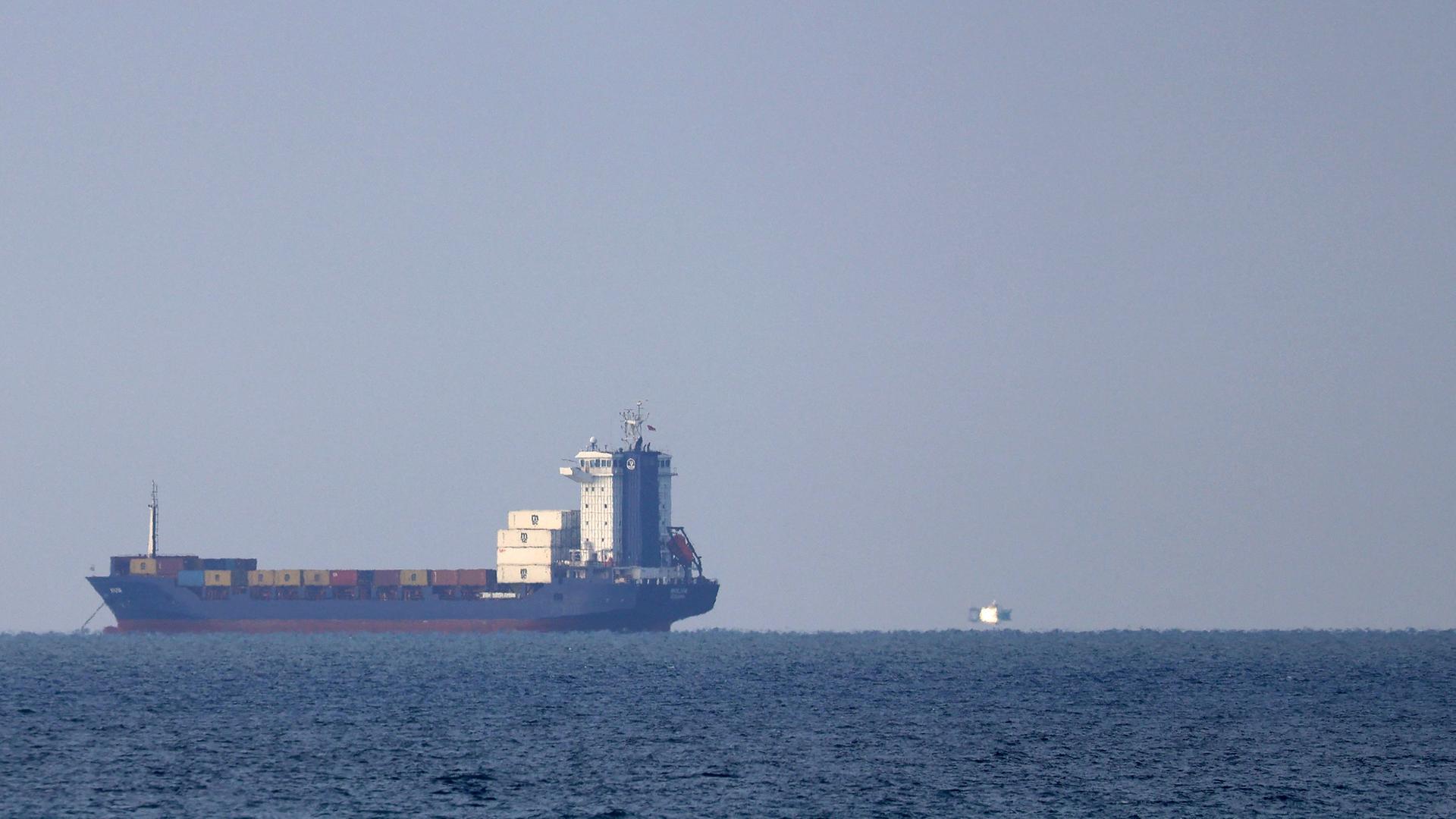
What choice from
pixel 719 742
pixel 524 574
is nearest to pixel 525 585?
pixel 524 574

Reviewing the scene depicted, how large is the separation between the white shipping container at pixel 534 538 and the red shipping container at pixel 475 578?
10.7 ft

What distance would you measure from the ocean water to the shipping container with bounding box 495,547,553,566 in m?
49.1

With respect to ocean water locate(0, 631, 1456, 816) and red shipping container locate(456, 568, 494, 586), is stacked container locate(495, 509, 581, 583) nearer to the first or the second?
red shipping container locate(456, 568, 494, 586)

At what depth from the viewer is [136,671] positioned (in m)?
110

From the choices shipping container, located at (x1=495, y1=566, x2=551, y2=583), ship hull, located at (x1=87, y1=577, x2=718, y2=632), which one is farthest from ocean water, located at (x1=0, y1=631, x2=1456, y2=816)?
shipping container, located at (x1=495, y1=566, x2=551, y2=583)

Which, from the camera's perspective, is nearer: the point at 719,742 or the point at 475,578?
the point at 719,742

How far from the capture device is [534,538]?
6560 inches

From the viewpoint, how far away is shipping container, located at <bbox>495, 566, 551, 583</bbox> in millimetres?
164375

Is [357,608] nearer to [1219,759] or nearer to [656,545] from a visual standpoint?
[656,545]

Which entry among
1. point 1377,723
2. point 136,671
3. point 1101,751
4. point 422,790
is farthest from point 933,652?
point 422,790

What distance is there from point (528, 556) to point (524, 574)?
196 centimetres

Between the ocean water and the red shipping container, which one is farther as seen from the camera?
the red shipping container

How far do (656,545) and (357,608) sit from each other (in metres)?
28.9

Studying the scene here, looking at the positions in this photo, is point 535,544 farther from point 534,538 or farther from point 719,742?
point 719,742
